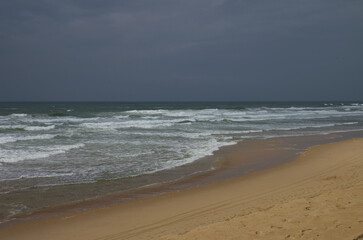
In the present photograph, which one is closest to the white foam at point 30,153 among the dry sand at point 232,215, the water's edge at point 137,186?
the water's edge at point 137,186

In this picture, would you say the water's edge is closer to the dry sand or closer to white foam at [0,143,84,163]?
the dry sand

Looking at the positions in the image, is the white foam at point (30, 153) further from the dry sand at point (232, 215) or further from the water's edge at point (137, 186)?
the dry sand at point (232, 215)

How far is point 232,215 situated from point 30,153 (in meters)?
10.4

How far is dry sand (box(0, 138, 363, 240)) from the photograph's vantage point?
4.62m

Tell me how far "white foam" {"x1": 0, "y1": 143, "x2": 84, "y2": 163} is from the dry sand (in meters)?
7.12

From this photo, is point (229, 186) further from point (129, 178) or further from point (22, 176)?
point (22, 176)

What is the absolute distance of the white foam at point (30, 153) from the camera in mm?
12430

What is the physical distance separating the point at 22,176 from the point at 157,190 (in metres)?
4.12

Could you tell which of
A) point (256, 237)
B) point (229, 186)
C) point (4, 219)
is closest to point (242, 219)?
point (256, 237)

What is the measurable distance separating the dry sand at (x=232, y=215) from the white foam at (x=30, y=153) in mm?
7123

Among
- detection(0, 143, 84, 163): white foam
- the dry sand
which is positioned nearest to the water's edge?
the dry sand

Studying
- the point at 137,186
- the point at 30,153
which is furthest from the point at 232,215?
the point at 30,153

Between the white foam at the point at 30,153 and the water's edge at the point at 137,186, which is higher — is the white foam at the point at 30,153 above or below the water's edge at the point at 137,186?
above

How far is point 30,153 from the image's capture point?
13.7 m
